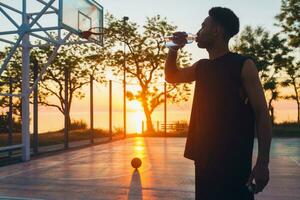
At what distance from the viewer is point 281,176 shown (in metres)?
9.72

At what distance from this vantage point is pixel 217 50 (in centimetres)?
288

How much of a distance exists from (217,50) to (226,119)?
1.63 ft

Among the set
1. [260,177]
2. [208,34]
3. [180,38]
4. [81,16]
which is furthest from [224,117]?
[81,16]

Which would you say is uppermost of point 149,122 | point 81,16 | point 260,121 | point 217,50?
point 81,16

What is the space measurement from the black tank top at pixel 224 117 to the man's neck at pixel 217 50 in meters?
0.06

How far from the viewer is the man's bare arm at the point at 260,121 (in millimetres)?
2621

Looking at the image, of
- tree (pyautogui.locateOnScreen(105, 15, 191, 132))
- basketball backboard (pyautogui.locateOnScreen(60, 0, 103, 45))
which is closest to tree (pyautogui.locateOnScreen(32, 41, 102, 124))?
tree (pyautogui.locateOnScreen(105, 15, 191, 132))

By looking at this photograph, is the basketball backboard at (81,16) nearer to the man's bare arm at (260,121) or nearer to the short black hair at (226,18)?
the short black hair at (226,18)

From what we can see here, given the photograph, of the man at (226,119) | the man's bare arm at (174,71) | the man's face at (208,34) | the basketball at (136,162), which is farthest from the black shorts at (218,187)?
the basketball at (136,162)

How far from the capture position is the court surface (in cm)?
762

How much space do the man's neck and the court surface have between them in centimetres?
483

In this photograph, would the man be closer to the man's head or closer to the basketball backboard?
the man's head

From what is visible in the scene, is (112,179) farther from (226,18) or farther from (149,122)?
(149,122)

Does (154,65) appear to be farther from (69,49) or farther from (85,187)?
(85,187)
